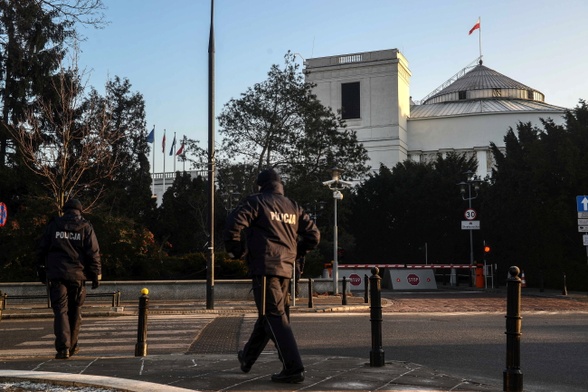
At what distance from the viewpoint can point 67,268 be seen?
841 centimetres

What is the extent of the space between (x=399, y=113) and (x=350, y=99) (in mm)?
5722

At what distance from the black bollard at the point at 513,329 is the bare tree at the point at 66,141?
17.9m

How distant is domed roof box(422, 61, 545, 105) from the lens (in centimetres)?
8831

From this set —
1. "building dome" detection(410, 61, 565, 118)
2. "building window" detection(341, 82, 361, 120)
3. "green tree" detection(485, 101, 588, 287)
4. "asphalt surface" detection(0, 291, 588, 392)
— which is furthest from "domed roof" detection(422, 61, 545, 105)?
"asphalt surface" detection(0, 291, 588, 392)

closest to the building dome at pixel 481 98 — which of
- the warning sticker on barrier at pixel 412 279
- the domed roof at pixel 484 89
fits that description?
the domed roof at pixel 484 89

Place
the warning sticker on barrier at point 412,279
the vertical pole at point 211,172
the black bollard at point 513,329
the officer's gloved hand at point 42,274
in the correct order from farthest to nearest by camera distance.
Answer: the warning sticker on barrier at point 412,279 → the vertical pole at point 211,172 → the officer's gloved hand at point 42,274 → the black bollard at point 513,329

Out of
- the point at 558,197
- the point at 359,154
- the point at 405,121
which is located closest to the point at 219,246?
the point at 359,154

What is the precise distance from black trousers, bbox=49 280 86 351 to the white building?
7100 centimetres

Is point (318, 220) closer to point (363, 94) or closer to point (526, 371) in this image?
point (526, 371)

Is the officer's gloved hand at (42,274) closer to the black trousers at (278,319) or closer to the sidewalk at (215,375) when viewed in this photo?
the sidewalk at (215,375)

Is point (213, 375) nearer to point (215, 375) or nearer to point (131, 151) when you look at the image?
point (215, 375)

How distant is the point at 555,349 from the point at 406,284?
25889 millimetres

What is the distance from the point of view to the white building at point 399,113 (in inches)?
3127

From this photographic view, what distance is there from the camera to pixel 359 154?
41.1m
